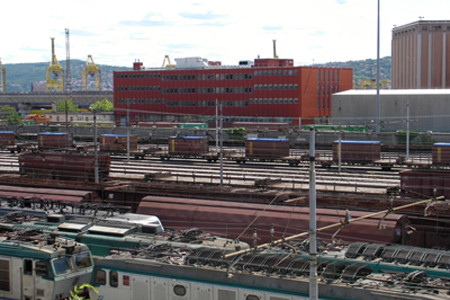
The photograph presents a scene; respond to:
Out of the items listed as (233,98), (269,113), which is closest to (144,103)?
(233,98)

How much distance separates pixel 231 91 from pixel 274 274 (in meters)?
90.2

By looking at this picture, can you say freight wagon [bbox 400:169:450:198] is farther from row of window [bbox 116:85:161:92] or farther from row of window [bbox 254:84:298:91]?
row of window [bbox 116:85:161:92]

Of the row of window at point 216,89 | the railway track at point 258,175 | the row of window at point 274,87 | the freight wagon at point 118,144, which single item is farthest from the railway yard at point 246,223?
the row of window at point 216,89

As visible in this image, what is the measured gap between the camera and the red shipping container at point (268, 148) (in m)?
58.5

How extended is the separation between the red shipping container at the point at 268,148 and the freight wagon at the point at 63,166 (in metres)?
18.9

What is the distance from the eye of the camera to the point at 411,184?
1307 inches

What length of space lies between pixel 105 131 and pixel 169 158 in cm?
3016

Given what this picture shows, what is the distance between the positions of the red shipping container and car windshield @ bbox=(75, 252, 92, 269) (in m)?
38.3

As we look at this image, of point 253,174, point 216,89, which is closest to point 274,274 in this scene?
point 253,174

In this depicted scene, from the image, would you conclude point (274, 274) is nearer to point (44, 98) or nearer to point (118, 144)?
point (118, 144)

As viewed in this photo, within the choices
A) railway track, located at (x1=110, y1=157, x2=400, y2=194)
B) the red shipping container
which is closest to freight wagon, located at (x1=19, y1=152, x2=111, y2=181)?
railway track, located at (x1=110, y1=157, x2=400, y2=194)

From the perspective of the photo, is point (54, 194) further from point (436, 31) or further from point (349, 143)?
point (436, 31)

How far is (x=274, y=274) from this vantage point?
16453 mm

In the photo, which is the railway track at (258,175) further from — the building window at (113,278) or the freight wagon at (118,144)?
the building window at (113,278)
